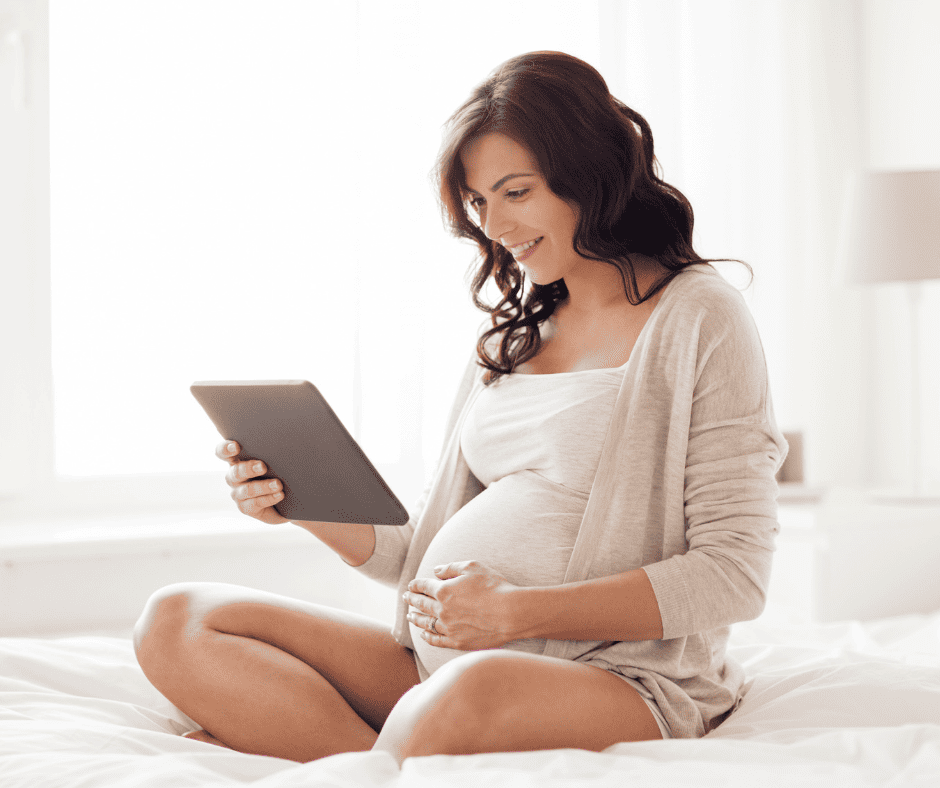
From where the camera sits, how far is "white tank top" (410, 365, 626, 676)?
1024 mm

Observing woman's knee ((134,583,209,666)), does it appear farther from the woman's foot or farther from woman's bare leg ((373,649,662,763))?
woman's bare leg ((373,649,662,763))

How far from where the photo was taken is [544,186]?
1106mm

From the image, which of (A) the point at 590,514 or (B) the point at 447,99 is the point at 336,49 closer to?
(B) the point at 447,99

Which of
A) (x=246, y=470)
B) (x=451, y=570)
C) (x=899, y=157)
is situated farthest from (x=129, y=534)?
(x=899, y=157)

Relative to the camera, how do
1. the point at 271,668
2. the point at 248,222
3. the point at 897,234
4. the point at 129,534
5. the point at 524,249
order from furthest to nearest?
the point at 248,222
the point at 897,234
the point at 129,534
the point at 524,249
the point at 271,668

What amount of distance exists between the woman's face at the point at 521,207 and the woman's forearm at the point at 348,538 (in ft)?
1.28

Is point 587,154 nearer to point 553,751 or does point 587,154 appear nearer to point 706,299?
point 706,299

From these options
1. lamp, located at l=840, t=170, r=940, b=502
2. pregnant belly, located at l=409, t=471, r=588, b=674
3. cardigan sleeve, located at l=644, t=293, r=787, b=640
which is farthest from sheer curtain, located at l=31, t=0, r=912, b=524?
cardigan sleeve, located at l=644, t=293, r=787, b=640

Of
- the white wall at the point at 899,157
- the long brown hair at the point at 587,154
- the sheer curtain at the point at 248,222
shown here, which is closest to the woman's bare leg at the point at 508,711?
the long brown hair at the point at 587,154

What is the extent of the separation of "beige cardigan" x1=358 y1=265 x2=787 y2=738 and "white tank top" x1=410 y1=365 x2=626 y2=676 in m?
0.03

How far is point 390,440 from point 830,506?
3.18ft

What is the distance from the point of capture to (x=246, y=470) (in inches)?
43.5

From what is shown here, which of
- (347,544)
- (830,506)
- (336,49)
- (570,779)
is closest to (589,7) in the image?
(336,49)

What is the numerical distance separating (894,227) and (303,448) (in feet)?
5.03
